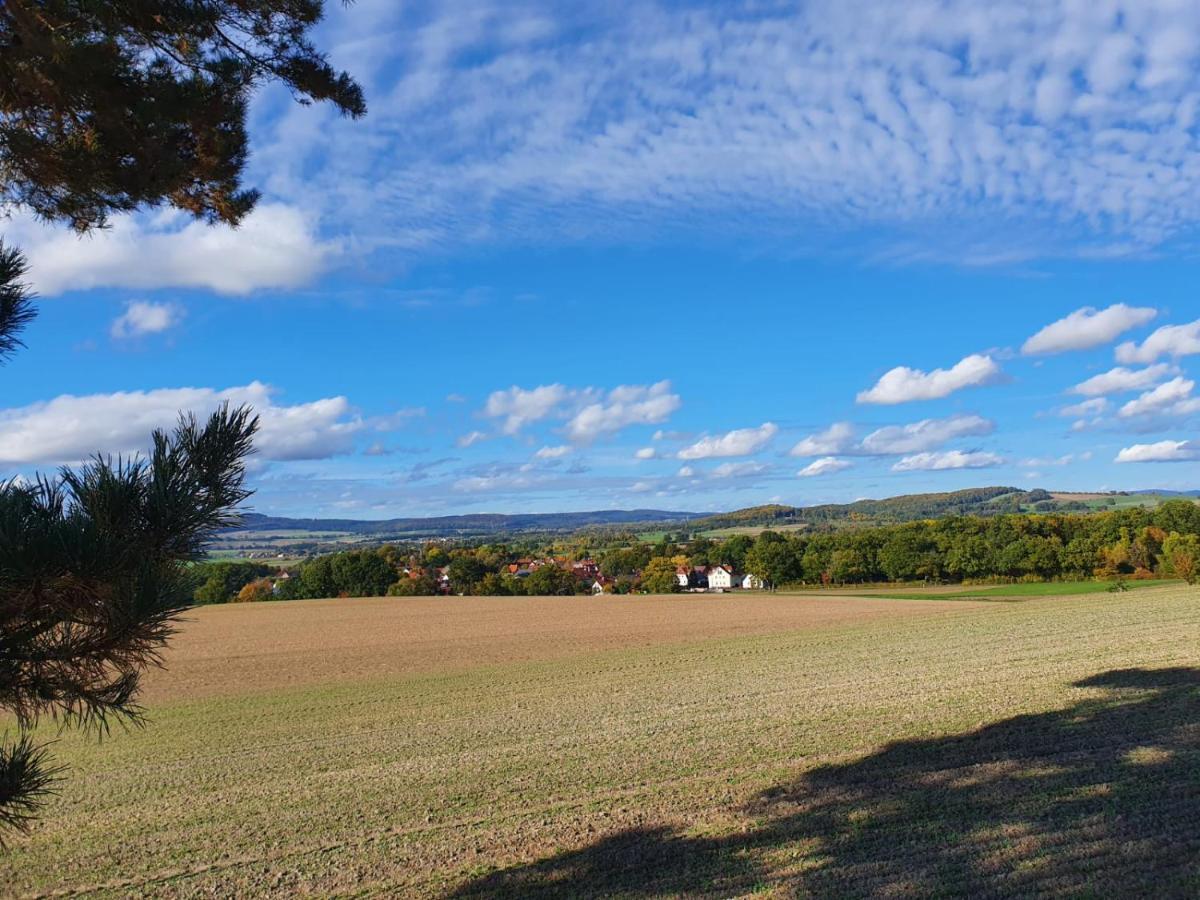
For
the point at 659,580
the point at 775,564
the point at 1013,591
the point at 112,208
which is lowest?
the point at 659,580

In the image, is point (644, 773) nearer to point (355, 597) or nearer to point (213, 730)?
point (213, 730)

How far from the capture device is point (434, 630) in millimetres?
46406

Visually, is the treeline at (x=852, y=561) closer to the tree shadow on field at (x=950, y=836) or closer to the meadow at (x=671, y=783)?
the meadow at (x=671, y=783)

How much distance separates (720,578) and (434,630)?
5350 cm

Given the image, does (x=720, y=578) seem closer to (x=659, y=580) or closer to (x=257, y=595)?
(x=659, y=580)

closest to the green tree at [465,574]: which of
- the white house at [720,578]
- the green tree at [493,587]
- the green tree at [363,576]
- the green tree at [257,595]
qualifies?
the green tree at [493,587]

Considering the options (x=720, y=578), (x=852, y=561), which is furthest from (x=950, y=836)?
(x=720, y=578)

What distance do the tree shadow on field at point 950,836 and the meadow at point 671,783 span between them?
A: 39 millimetres

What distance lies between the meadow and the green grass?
111 feet

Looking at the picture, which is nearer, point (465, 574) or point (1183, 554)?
point (1183, 554)

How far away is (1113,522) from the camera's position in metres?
73.8

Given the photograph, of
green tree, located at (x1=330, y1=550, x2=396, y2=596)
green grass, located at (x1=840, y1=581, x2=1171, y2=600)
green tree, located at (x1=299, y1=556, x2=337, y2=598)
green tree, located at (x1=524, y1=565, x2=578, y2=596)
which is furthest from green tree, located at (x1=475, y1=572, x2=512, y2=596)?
green grass, located at (x1=840, y1=581, x2=1171, y2=600)

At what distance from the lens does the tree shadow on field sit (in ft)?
23.1

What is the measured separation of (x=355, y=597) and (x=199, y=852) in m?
72.0
